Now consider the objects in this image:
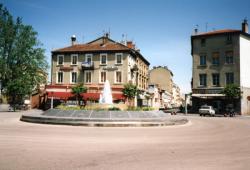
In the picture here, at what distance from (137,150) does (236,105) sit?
3875 cm

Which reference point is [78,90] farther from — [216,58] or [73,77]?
[216,58]

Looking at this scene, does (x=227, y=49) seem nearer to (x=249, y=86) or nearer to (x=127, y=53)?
A: (x=249, y=86)

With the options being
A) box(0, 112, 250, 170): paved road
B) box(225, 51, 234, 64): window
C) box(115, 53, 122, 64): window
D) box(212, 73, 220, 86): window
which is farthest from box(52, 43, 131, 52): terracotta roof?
box(0, 112, 250, 170): paved road

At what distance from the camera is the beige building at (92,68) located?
46219 mm

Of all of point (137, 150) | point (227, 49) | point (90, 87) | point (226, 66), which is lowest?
point (137, 150)

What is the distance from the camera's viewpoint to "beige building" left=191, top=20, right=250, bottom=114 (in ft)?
147

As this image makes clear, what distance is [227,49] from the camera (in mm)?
45812

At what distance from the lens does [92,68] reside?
47.4 meters

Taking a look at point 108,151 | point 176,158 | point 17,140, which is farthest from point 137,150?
point 17,140

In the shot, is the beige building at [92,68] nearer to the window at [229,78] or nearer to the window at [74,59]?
the window at [74,59]

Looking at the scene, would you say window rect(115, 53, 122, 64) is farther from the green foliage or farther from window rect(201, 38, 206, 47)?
the green foliage

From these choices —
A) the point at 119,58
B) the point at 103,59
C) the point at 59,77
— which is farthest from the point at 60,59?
the point at 119,58

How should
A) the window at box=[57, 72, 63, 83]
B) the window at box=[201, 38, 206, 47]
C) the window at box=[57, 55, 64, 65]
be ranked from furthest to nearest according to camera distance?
the window at box=[57, 55, 64, 65], the window at box=[57, 72, 63, 83], the window at box=[201, 38, 206, 47]

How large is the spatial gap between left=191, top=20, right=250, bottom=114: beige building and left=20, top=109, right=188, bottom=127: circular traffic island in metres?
26.2
